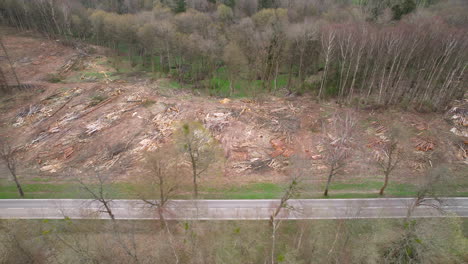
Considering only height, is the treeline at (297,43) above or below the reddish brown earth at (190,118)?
above

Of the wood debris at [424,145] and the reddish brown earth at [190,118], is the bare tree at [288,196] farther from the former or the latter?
the wood debris at [424,145]

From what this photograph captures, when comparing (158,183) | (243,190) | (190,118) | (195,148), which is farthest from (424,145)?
(158,183)

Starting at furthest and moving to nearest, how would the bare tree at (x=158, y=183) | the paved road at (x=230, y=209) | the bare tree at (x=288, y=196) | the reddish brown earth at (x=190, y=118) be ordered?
1. the reddish brown earth at (x=190, y=118)
2. the paved road at (x=230, y=209)
3. the bare tree at (x=158, y=183)
4. the bare tree at (x=288, y=196)

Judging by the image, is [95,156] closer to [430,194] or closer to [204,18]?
[430,194]

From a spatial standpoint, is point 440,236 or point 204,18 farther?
point 204,18

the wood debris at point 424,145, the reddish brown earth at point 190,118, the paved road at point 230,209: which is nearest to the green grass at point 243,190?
the paved road at point 230,209

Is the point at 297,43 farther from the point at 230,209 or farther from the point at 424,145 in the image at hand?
the point at 230,209

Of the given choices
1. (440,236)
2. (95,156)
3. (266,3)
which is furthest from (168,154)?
(266,3)

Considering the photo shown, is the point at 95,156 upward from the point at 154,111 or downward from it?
downward
